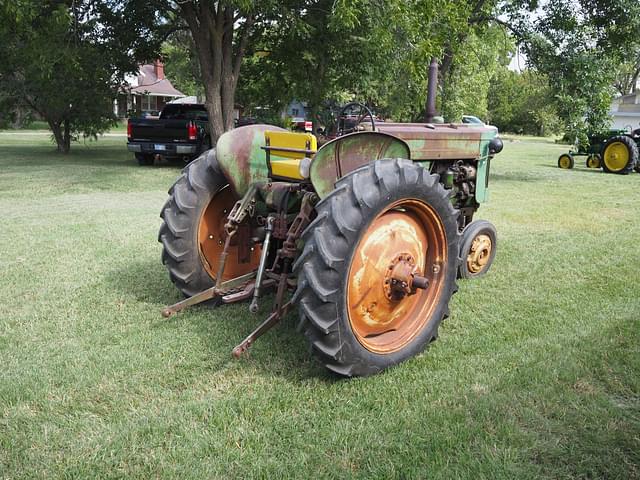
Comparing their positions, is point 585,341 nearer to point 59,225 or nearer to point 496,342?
point 496,342

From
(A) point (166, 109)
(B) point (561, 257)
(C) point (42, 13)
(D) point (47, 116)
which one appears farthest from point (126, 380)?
(D) point (47, 116)

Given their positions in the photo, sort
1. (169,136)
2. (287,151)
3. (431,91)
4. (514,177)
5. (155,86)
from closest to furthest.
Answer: (287,151), (431,91), (514,177), (169,136), (155,86)

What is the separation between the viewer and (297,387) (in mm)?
3148

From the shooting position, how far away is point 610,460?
2535mm

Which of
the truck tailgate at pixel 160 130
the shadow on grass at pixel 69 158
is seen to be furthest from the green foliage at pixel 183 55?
the shadow on grass at pixel 69 158

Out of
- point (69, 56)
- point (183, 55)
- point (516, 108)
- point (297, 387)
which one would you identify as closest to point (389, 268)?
point (297, 387)

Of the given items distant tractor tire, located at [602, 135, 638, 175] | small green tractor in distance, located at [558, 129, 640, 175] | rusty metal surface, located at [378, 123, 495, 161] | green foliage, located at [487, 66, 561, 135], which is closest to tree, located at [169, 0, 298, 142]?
rusty metal surface, located at [378, 123, 495, 161]

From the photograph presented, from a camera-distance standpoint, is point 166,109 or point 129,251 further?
point 166,109

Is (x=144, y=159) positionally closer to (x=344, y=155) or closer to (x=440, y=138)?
(x=440, y=138)

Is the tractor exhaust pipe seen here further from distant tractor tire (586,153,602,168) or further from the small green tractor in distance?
distant tractor tire (586,153,602,168)

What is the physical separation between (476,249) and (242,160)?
241 cm

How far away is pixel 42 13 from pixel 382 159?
11.8 meters

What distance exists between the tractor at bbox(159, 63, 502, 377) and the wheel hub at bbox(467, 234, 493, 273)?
91 cm

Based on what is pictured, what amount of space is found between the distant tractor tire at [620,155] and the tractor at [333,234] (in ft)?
43.2
